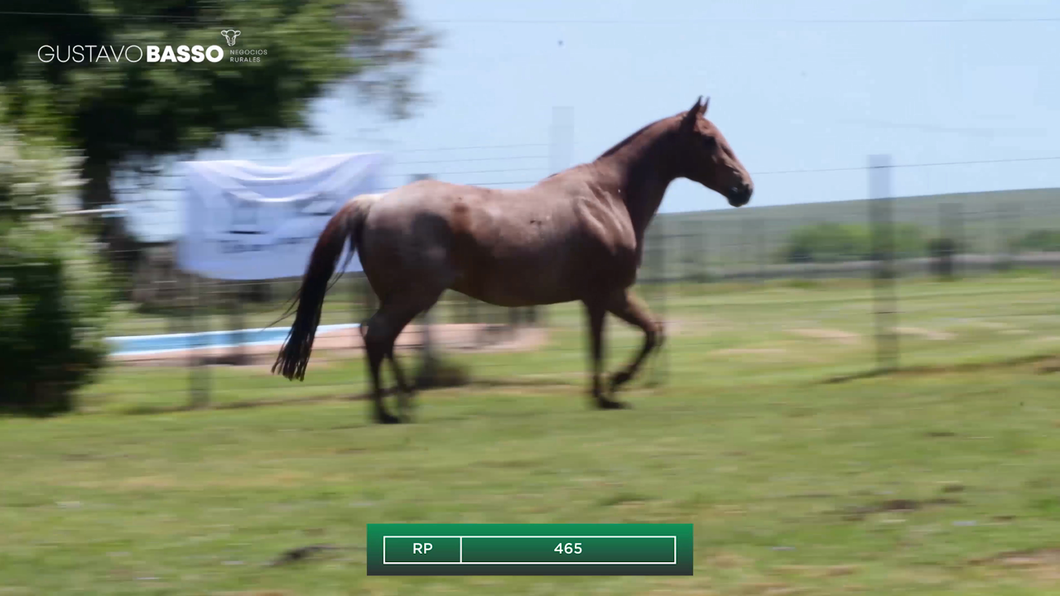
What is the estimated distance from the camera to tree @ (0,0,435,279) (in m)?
18.6

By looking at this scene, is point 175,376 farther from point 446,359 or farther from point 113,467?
point 113,467

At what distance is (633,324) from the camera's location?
35.2ft

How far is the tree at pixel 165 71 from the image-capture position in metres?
18.6

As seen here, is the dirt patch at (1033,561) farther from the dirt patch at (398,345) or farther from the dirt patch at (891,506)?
the dirt patch at (398,345)

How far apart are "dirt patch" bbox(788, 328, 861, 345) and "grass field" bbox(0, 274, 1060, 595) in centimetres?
217

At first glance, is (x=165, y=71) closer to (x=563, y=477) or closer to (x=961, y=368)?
(x=961, y=368)

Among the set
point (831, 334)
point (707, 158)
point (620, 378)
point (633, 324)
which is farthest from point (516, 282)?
point (831, 334)

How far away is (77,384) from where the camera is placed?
11375 mm

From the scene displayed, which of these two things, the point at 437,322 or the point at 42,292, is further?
the point at 437,322

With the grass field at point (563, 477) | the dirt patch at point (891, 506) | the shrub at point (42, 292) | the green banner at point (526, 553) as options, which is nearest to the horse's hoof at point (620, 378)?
the grass field at point (563, 477)

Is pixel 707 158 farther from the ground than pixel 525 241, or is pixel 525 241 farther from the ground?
pixel 707 158

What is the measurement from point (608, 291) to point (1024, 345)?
20.3 feet

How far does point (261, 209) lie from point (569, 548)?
8464 millimetres

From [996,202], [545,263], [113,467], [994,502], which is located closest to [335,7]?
[996,202]
